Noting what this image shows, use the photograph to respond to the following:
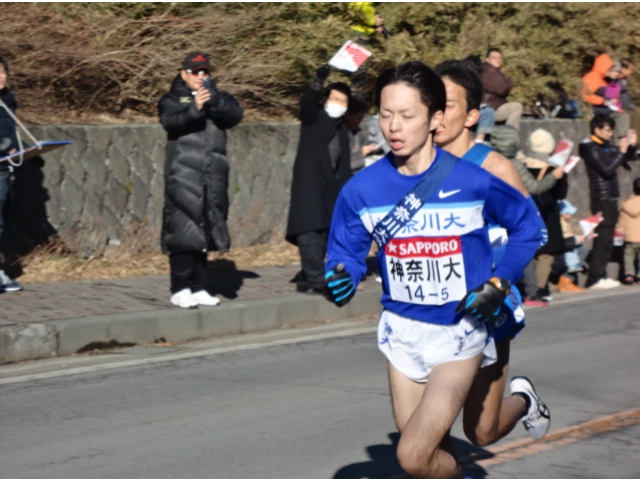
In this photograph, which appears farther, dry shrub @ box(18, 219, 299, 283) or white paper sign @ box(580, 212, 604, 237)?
white paper sign @ box(580, 212, 604, 237)

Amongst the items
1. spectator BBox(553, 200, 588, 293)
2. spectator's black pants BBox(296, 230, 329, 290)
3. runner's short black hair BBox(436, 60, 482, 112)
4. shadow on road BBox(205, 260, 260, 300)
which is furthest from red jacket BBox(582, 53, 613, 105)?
runner's short black hair BBox(436, 60, 482, 112)

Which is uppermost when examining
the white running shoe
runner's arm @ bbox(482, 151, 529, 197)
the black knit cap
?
the black knit cap

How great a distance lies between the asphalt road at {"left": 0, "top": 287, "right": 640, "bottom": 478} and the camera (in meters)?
6.06

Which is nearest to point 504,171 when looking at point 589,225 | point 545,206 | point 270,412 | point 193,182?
point 270,412

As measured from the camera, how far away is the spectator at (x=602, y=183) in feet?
45.6

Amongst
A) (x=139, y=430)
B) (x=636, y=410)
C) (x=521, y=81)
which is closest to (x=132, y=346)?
(x=139, y=430)

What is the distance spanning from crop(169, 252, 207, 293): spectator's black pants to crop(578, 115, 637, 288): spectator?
18.2 feet

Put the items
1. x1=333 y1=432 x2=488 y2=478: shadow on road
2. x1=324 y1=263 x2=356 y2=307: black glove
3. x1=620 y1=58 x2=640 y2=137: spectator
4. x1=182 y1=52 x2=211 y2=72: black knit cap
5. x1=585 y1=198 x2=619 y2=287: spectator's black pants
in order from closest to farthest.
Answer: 1. x1=324 y1=263 x2=356 y2=307: black glove
2. x1=333 y1=432 x2=488 y2=478: shadow on road
3. x1=182 y1=52 x2=211 y2=72: black knit cap
4. x1=585 y1=198 x2=619 y2=287: spectator's black pants
5. x1=620 y1=58 x2=640 y2=137: spectator

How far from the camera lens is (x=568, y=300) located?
42.8ft

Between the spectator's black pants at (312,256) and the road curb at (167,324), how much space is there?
26cm

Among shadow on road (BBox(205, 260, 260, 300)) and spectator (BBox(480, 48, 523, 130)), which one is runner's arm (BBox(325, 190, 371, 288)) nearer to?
shadow on road (BBox(205, 260, 260, 300))

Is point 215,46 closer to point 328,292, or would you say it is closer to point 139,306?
point 139,306

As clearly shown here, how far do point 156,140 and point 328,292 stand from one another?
355 inches

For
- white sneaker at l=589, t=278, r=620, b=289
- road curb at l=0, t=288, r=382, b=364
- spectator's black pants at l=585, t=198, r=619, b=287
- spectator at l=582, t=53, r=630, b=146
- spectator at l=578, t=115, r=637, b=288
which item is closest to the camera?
road curb at l=0, t=288, r=382, b=364
